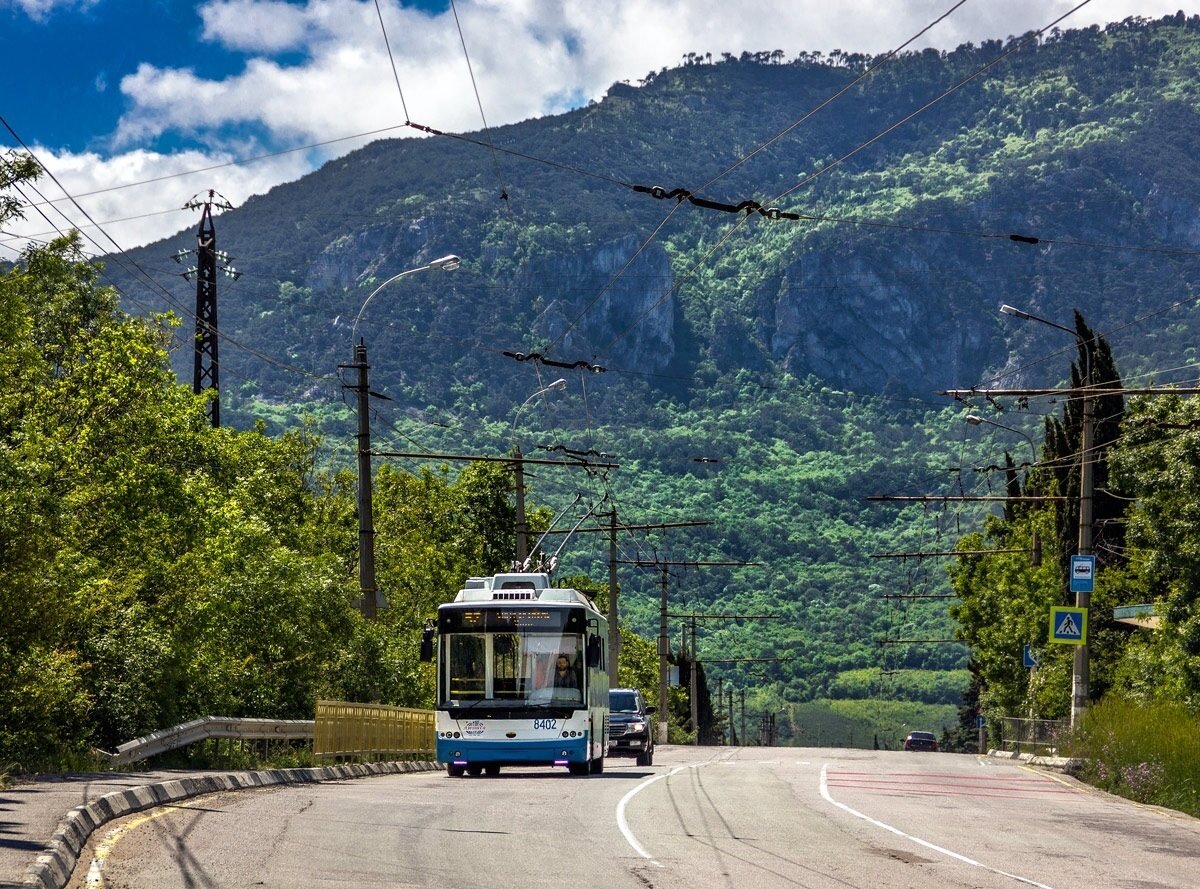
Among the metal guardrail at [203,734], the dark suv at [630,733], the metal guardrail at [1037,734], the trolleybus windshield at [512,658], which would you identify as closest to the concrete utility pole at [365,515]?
the trolleybus windshield at [512,658]

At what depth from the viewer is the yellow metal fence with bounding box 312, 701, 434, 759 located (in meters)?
32.0

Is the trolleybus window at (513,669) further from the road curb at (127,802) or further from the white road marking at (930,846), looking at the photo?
the white road marking at (930,846)

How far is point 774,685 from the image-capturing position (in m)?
179

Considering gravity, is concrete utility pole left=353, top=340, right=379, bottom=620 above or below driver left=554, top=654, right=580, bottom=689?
above

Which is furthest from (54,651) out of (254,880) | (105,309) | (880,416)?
(880,416)

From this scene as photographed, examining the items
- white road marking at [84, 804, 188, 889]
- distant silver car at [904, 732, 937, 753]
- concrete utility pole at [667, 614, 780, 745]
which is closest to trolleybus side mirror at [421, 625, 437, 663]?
white road marking at [84, 804, 188, 889]

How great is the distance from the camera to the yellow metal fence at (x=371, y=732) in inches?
1260

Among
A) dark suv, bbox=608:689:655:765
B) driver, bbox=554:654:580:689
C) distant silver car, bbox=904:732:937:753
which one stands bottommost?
distant silver car, bbox=904:732:937:753

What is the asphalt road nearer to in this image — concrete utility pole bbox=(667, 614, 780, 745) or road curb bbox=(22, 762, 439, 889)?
road curb bbox=(22, 762, 439, 889)

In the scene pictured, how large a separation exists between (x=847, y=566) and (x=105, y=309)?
9729 cm

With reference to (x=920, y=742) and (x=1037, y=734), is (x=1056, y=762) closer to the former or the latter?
(x=1037, y=734)

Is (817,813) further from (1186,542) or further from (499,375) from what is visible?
(499,375)

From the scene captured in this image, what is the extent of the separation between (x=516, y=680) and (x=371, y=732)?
220 inches

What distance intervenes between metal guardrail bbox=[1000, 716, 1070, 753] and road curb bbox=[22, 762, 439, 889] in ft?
72.3
